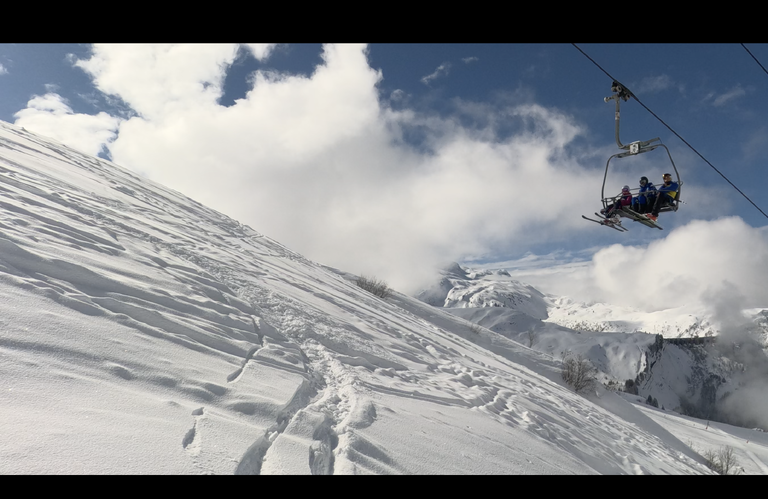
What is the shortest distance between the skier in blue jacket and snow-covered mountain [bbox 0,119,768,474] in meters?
6.17

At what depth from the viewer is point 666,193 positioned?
1138 cm

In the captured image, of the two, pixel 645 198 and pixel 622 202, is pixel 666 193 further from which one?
pixel 622 202

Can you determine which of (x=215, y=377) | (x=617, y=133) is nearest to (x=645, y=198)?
(x=617, y=133)

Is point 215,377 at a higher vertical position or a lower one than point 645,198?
lower

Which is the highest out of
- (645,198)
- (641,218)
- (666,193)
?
(666,193)

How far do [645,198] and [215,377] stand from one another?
12095 millimetres

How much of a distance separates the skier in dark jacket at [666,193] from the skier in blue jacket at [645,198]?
0.47ft

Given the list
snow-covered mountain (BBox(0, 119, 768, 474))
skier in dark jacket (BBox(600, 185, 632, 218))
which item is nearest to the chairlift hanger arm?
skier in dark jacket (BBox(600, 185, 632, 218))

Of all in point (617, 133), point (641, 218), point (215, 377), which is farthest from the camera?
point (641, 218)

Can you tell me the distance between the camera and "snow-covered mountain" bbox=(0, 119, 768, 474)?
160 inches

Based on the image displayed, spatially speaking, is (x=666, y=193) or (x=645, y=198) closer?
(x=666, y=193)

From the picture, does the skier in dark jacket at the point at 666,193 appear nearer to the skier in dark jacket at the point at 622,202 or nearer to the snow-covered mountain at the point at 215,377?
the skier in dark jacket at the point at 622,202

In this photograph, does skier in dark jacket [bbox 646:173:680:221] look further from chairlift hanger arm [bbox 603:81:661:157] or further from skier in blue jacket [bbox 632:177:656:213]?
chairlift hanger arm [bbox 603:81:661:157]

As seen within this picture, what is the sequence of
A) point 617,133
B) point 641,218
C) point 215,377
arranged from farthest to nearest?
point 641,218 → point 617,133 → point 215,377
